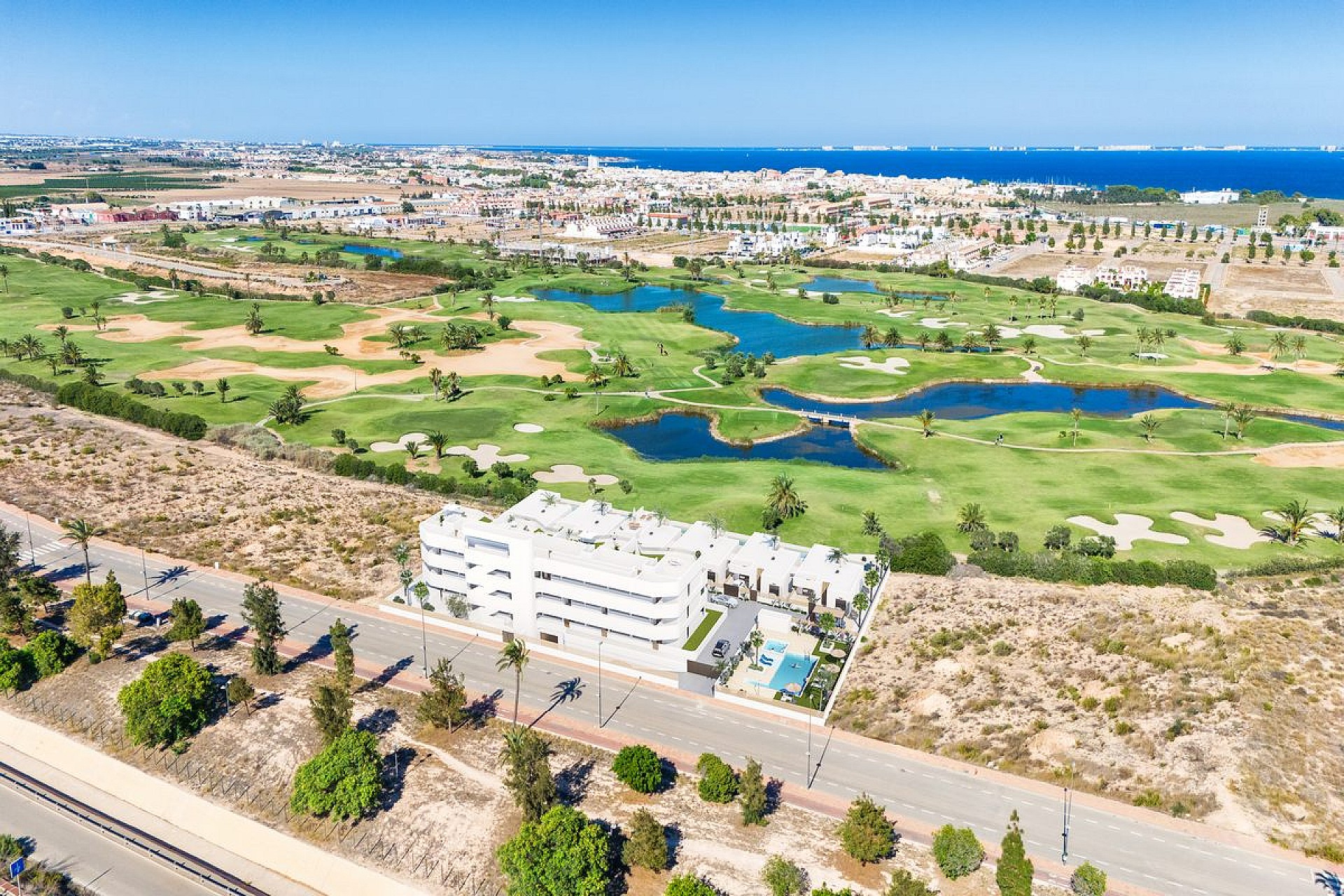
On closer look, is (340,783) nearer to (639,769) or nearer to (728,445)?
(639,769)

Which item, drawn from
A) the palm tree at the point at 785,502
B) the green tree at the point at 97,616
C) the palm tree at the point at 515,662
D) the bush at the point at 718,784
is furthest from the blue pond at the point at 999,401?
the green tree at the point at 97,616

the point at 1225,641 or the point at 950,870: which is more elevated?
the point at 1225,641

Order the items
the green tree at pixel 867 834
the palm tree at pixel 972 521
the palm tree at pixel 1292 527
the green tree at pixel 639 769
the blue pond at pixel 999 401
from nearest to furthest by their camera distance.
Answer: the green tree at pixel 867 834 → the green tree at pixel 639 769 → the palm tree at pixel 1292 527 → the palm tree at pixel 972 521 → the blue pond at pixel 999 401

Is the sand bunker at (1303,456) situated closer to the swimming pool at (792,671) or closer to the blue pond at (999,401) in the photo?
the blue pond at (999,401)

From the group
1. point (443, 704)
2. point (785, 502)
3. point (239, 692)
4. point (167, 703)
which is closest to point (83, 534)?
point (167, 703)

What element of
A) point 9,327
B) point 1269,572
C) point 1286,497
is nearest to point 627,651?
point 1269,572

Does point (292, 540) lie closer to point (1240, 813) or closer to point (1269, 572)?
point (1240, 813)

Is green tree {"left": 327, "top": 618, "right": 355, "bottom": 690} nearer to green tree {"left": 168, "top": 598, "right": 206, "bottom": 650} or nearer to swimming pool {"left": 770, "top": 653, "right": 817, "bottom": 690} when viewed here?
green tree {"left": 168, "top": 598, "right": 206, "bottom": 650}
